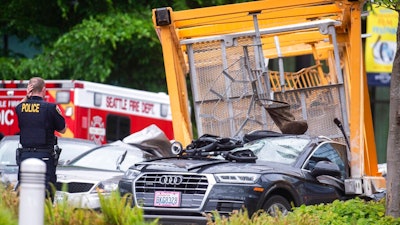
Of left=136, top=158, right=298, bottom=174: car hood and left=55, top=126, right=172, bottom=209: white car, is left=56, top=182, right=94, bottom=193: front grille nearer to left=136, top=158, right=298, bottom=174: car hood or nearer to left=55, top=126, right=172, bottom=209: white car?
left=55, top=126, right=172, bottom=209: white car

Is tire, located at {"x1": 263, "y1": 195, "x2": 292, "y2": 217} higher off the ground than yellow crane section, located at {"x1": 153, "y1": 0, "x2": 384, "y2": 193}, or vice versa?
yellow crane section, located at {"x1": 153, "y1": 0, "x2": 384, "y2": 193}

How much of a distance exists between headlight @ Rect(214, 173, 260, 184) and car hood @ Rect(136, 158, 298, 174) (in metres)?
0.09

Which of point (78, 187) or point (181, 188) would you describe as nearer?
point (181, 188)

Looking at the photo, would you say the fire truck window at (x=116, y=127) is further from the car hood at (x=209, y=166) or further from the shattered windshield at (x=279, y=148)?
the car hood at (x=209, y=166)

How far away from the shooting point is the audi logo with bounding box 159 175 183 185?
37.5 feet

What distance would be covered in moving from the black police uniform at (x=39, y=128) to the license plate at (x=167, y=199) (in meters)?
1.16

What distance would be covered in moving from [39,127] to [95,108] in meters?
9.00

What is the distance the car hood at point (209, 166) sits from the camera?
11.5m

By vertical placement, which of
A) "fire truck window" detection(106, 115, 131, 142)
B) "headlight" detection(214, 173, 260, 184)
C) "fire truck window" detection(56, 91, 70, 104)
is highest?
"fire truck window" detection(56, 91, 70, 104)

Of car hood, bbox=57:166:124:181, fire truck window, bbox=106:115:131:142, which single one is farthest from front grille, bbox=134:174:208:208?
fire truck window, bbox=106:115:131:142

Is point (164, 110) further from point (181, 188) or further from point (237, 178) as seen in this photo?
point (237, 178)

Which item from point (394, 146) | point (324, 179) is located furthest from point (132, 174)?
point (394, 146)

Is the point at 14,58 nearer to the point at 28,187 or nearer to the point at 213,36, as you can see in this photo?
the point at 213,36

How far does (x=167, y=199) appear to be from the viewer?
37.4 ft
